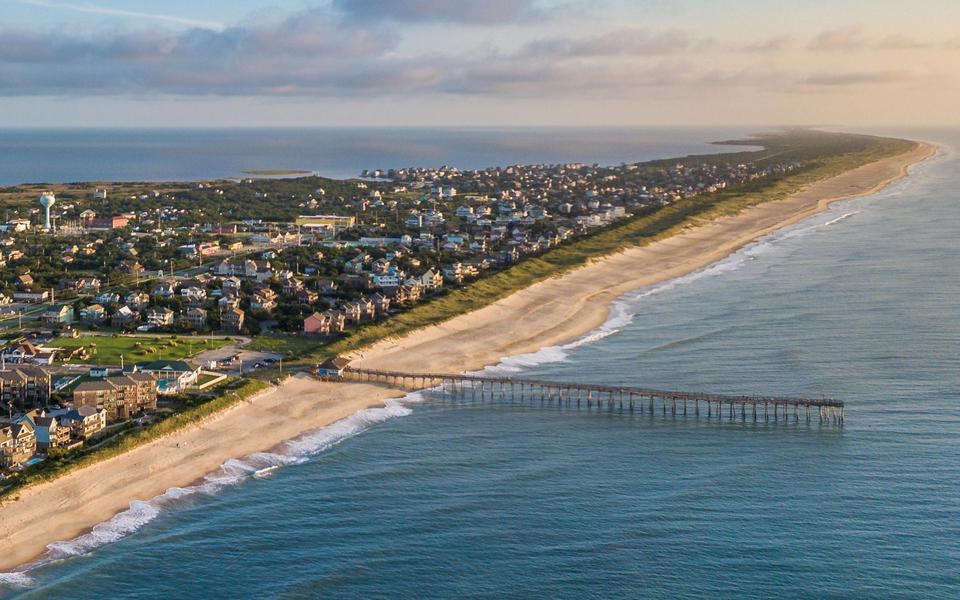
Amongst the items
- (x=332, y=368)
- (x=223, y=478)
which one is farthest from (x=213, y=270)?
(x=223, y=478)

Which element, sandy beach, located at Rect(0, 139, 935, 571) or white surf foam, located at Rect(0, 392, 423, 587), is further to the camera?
sandy beach, located at Rect(0, 139, 935, 571)

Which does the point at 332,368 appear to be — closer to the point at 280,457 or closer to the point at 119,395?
the point at 119,395

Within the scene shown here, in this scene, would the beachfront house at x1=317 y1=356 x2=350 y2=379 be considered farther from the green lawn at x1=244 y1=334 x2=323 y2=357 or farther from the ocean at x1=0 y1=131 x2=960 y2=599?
the ocean at x1=0 y1=131 x2=960 y2=599

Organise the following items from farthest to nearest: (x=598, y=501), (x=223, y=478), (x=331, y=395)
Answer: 1. (x=331, y=395)
2. (x=223, y=478)
3. (x=598, y=501)

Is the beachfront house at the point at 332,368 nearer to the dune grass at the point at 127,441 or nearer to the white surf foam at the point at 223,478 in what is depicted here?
the dune grass at the point at 127,441

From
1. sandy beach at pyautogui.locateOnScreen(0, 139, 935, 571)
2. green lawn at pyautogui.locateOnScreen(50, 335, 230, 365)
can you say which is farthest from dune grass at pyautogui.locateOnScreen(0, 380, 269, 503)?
green lawn at pyautogui.locateOnScreen(50, 335, 230, 365)

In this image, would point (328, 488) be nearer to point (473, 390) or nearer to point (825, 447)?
point (473, 390)
